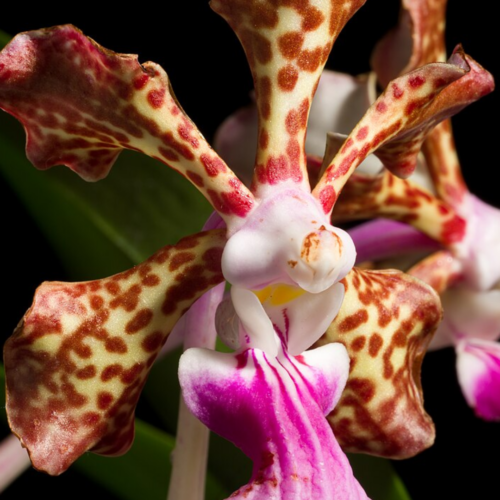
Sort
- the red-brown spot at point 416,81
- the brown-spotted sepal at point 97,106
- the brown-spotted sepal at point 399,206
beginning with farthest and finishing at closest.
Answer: the brown-spotted sepal at point 399,206, the red-brown spot at point 416,81, the brown-spotted sepal at point 97,106

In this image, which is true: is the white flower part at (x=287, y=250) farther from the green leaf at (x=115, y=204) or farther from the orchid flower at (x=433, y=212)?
the green leaf at (x=115, y=204)

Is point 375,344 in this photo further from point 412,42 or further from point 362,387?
point 412,42

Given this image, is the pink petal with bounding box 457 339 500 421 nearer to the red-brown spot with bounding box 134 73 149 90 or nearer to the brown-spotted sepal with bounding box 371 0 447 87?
the brown-spotted sepal with bounding box 371 0 447 87

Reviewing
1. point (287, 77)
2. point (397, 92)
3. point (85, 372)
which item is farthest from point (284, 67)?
point (85, 372)

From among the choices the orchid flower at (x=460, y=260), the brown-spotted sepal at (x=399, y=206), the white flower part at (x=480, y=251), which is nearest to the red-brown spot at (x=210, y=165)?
the brown-spotted sepal at (x=399, y=206)

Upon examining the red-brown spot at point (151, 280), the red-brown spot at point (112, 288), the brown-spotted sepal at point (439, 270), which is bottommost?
the brown-spotted sepal at point (439, 270)

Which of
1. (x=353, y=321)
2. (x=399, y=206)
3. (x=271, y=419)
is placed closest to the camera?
(x=271, y=419)
